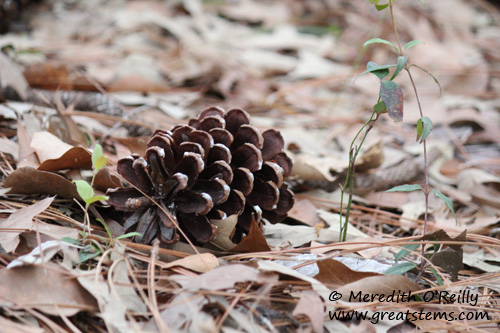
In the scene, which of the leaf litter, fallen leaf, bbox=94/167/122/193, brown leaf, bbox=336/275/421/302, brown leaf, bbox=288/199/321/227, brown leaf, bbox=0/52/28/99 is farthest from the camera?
brown leaf, bbox=0/52/28/99

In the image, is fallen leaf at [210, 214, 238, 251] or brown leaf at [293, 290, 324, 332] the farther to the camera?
fallen leaf at [210, 214, 238, 251]

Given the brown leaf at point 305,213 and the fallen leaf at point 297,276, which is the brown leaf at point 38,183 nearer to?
the fallen leaf at point 297,276

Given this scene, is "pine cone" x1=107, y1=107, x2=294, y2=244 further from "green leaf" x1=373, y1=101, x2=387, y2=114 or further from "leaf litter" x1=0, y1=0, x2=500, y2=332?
"green leaf" x1=373, y1=101, x2=387, y2=114

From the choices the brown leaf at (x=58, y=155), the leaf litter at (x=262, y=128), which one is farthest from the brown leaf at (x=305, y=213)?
the brown leaf at (x=58, y=155)

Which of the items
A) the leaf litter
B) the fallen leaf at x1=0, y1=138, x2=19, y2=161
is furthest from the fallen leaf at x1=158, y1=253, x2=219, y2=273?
the fallen leaf at x1=0, y1=138, x2=19, y2=161

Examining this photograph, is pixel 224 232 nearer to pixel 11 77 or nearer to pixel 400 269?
pixel 400 269

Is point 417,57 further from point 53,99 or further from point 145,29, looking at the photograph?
point 53,99

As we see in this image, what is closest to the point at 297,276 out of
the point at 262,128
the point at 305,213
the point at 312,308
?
the point at 312,308
